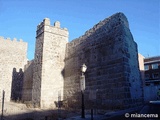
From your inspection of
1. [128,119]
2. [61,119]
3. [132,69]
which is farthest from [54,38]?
[128,119]

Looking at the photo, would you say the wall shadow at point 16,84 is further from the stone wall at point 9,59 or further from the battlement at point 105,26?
the battlement at point 105,26

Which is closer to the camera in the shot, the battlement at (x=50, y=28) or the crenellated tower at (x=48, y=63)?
the crenellated tower at (x=48, y=63)

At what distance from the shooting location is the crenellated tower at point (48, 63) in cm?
1399

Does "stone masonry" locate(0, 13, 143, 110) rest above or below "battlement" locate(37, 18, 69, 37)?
below

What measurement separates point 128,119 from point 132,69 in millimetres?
5140

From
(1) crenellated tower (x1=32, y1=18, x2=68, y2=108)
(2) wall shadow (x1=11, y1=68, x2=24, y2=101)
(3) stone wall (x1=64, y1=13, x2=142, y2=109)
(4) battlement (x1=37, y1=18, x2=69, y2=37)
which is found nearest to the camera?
(3) stone wall (x1=64, y1=13, x2=142, y2=109)

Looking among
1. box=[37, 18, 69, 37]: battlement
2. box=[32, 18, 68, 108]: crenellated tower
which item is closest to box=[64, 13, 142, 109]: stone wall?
box=[32, 18, 68, 108]: crenellated tower

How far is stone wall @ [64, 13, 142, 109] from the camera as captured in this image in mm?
10031

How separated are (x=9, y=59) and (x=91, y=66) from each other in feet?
46.4

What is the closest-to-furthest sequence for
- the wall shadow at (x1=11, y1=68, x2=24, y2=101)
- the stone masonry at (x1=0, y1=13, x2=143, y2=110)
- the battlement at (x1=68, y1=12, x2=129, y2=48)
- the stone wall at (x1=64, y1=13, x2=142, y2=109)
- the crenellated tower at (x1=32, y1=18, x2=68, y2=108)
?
the stone wall at (x1=64, y1=13, x2=142, y2=109) < the stone masonry at (x1=0, y1=13, x2=143, y2=110) < the battlement at (x1=68, y1=12, x2=129, y2=48) < the crenellated tower at (x1=32, y1=18, x2=68, y2=108) < the wall shadow at (x1=11, y1=68, x2=24, y2=101)

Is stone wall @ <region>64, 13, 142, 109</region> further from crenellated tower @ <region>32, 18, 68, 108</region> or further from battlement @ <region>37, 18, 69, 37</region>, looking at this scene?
battlement @ <region>37, 18, 69, 37</region>

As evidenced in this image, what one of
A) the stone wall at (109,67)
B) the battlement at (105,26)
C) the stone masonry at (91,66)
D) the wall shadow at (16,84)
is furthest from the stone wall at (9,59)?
the battlement at (105,26)

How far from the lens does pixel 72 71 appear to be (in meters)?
14.3

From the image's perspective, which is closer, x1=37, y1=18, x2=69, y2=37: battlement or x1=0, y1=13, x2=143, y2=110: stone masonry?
x1=0, y1=13, x2=143, y2=110: stone masonry
